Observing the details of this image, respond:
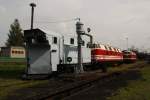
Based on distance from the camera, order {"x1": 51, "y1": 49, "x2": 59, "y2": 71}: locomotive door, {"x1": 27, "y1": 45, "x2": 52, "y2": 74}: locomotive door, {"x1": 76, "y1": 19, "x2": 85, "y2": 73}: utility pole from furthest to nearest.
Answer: {"x1": 76, "y1": 19, "x2": 85, "y2": 73}: utility pole, {"x1": 51, "y1": 49, "x2": 59, "y2": 71}: locomotive door, {"x1": 27, "y1": 45, "x2": 52, "y2": 74}: locomotive door

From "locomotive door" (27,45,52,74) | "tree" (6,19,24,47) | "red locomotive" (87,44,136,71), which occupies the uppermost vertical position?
"tree" (6,19,24,47)

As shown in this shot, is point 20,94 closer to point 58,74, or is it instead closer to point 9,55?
point 58,74

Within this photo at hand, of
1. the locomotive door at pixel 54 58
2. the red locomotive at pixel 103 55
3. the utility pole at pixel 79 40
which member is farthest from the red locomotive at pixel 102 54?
the locomotive door at pixel 54 58

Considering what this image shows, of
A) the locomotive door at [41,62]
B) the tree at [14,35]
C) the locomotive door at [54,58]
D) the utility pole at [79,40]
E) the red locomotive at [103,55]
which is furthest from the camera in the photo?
the tree at [14,35]

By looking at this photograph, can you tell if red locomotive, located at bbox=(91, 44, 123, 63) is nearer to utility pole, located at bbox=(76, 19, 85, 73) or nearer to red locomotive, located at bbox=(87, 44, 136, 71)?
red locomotive, located at bbox=(87, 44, 136, 71)

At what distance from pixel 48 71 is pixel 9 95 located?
8.28m

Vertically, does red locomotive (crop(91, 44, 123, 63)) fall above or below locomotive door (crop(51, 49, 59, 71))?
above

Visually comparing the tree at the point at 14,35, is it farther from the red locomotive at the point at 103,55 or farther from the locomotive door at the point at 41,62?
the locomotive door at the point at 41,62

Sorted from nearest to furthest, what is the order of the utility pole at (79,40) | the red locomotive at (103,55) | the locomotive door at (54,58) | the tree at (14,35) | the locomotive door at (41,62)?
the locomotive door at (41,62)
the locomotive door at (54,58)
the utility pole at (79,40)
the red locomotive at (103,55)
the tree at (14,35)

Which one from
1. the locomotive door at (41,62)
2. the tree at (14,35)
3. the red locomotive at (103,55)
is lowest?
the locomotive door at (41,62)

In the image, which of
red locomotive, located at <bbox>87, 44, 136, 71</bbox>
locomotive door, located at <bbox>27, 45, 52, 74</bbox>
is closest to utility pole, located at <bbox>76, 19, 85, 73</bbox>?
locomotive door, located at <bbox>27, 45, 52, 74</bbox>

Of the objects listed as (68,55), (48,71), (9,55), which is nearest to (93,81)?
(48,71)

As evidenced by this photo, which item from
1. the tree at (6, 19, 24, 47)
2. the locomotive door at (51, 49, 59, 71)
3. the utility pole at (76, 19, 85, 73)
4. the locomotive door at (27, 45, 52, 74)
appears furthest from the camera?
the tree at (6, 19, 24, 47)

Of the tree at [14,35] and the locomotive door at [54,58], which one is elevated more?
the tree at [14,35]
